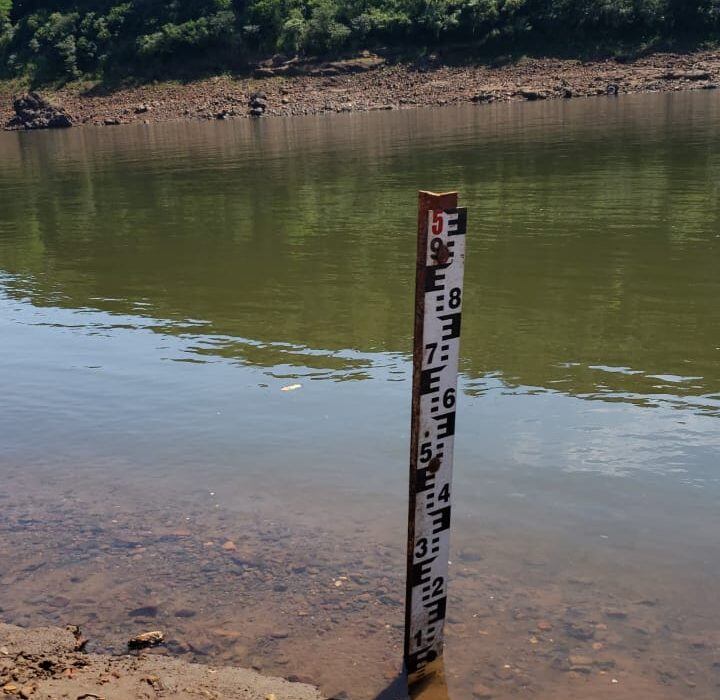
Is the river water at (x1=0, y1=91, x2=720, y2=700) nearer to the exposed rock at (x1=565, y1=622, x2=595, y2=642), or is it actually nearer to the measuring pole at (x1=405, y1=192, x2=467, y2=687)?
the exposed rock at (x1=565, y1=622, x2=595, y2=642)

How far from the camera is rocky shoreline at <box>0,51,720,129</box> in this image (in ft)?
200

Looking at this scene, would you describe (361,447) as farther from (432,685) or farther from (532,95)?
(532,95)

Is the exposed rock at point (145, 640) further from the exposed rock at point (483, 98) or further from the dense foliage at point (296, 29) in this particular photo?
the dense foliage at point (296, 29)

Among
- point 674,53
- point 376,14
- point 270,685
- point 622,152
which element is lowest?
point 270,685

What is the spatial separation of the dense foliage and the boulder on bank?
9.68m

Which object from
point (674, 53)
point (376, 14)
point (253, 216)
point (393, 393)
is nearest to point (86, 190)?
point (253, 216)

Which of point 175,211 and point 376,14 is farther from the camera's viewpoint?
point 376,14

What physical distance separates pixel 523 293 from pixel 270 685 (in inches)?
325

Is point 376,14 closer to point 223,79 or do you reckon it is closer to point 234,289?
point 223,79

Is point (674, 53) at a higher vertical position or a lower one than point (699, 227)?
higher

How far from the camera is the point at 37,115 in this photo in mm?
71312

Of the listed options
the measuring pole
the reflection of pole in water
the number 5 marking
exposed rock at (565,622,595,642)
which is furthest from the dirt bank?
the number 5 marking

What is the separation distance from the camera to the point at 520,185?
855 inches

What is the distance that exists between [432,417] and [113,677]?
2072 mm
